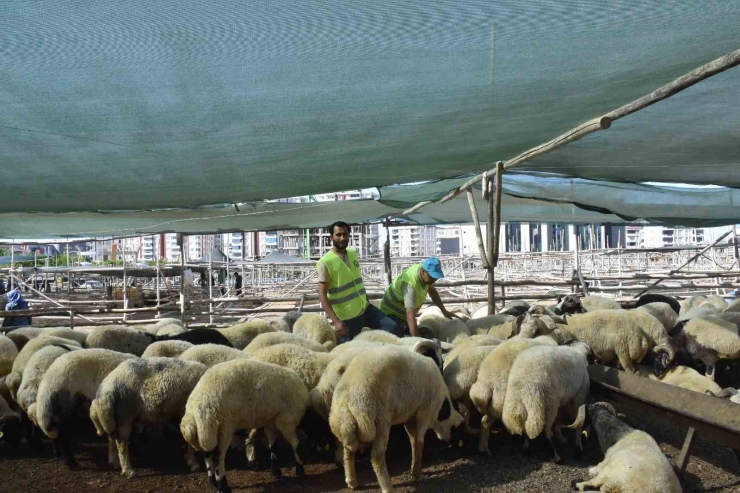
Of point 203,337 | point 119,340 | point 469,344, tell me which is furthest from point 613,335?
point 119,340

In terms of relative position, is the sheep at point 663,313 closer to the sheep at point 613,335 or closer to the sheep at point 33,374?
the sheep at point 613,335

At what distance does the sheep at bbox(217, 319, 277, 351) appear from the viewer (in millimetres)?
6328

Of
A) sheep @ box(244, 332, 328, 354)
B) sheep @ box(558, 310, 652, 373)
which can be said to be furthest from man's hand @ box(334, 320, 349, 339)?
sheep @ box(558, 310, 652, 373)

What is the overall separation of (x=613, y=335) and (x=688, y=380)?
80 centimetres

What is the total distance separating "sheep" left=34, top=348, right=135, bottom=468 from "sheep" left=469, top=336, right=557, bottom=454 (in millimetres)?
2874

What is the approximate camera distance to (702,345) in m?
5.73

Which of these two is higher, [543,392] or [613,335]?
[613,335]

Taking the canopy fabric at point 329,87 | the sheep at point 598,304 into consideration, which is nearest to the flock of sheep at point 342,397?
Result: the canopy fabric at point 329,87

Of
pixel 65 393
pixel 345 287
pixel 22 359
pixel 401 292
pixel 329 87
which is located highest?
pixel 329 87

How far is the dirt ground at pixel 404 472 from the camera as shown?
12.7 feet

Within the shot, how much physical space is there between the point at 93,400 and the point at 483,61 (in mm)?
3588

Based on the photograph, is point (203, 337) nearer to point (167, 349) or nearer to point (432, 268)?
point (167, 349)

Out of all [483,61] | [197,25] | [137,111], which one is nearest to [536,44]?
[483,61]

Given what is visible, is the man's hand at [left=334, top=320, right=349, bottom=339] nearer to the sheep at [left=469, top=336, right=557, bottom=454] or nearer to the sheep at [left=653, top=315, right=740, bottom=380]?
the sheep at [left=469, top=336, right=557, bottom=454]
